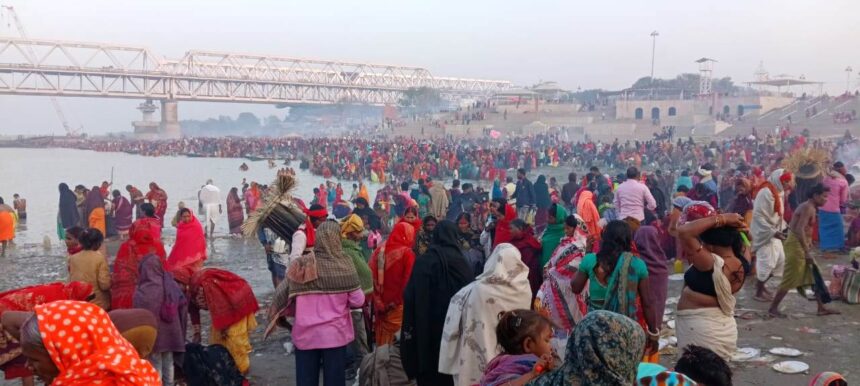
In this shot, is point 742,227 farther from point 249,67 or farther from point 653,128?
point 249,67

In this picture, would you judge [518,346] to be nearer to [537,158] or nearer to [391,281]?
[391,281]

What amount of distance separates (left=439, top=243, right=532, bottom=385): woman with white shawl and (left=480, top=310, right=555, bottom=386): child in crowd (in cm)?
66

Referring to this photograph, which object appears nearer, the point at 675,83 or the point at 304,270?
the point at 304,270

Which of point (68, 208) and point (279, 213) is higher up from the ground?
point (279, 213)

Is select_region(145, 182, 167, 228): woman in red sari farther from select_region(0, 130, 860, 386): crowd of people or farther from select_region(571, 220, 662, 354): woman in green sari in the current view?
select_region(571, 220, 662, 354): woman in green sari

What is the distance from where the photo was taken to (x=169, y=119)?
3563 inches

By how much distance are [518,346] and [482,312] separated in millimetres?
728

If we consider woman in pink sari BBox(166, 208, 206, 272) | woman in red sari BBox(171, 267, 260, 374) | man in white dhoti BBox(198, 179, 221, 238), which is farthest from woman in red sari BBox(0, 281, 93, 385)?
man in white dhoti BBox(198, 179, 221, 238)

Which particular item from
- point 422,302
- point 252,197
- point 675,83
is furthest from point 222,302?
point 675,83

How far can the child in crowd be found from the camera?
2.62 m

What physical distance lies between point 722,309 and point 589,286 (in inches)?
27.2

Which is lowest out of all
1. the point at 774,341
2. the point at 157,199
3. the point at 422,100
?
the point at 774,341

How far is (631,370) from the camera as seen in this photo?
7.16ft

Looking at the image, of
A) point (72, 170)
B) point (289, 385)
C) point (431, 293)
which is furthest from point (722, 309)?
point (72, 170)
